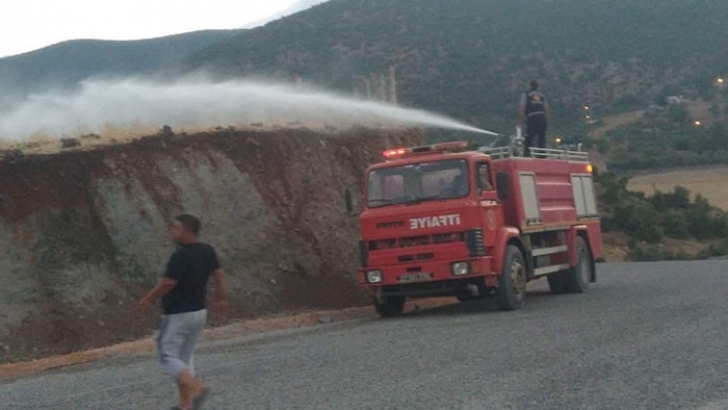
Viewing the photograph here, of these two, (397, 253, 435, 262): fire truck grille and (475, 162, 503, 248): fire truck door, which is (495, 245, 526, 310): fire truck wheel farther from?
(397, 253, 435, 262): fire truck grille

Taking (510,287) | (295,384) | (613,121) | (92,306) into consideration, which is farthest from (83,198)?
(613,121)

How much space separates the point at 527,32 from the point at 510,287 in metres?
54.7

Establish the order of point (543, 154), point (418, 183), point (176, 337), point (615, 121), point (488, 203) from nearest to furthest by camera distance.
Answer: point (176, 337) < point (488, 203) < point (418, 183) < point (543, 154) < point (615, 121)

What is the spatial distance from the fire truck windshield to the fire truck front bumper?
110 centimetres

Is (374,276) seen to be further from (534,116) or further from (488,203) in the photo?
(534,116)

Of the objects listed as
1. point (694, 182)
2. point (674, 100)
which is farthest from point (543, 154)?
point (674, 100)

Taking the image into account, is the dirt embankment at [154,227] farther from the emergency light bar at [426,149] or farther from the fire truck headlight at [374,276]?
the emergency light bar at [426,149]

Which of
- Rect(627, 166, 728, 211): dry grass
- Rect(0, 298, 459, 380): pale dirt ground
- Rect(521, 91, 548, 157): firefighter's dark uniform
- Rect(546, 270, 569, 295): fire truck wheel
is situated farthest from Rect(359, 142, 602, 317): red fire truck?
Rect(627, 166, 728, 211): dry grass

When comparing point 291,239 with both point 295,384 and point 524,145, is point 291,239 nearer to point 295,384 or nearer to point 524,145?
point 524,145

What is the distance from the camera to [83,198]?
20469 mm

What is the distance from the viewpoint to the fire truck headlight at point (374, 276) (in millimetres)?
18203

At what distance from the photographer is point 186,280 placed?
9.53 meters

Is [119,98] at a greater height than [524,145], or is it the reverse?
[119,98]

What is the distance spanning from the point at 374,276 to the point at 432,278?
1.03 metres
